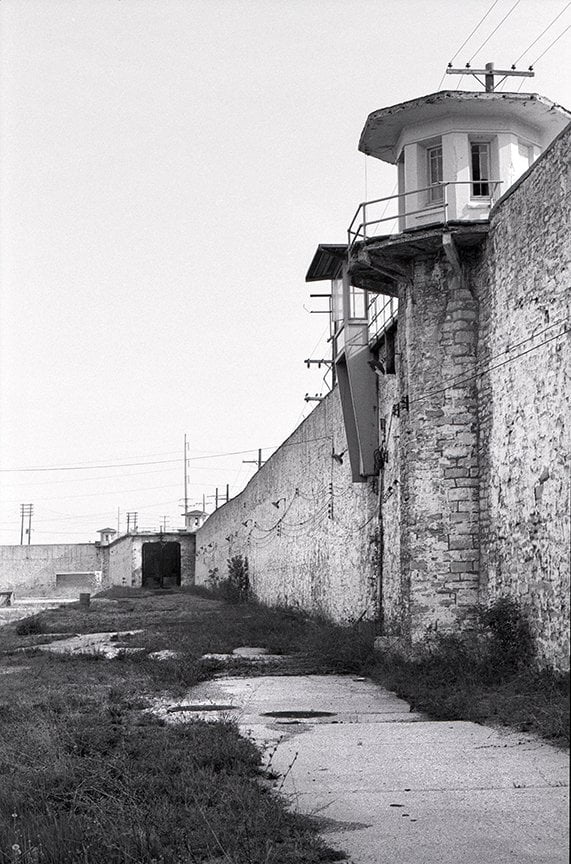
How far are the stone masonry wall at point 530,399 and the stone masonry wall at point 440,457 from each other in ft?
0.88

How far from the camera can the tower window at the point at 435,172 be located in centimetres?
1349

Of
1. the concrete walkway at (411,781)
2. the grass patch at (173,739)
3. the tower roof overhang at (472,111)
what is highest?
the tower roof overhang at (472,111)

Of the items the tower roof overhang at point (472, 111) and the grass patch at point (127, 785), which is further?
the tower roof overhang at point (472, 111)

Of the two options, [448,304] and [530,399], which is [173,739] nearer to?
[530,399]

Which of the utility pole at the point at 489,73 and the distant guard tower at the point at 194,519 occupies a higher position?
the utility pole at the point at 489,73

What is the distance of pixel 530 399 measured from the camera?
1046 centimetres

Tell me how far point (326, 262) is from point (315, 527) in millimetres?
6114

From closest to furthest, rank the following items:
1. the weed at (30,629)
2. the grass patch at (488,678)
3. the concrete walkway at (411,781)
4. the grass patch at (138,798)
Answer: the grass patch at (138,798)
the concrete walkway at (411,781)
the grass patch at (488,678)
the weed at (30,629)

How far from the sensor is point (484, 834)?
491 cm

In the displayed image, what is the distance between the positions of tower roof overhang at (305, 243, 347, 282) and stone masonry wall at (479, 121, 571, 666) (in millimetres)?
6005

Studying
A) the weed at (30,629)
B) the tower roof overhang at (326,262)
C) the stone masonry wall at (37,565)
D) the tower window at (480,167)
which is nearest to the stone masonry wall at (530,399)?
the tower window at (480,167)

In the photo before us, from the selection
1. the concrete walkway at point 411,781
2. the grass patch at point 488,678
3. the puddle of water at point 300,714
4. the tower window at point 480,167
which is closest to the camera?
the concrete walkway at point 411,781

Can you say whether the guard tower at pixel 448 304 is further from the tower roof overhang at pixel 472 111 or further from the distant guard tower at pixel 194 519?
the distant guard tower at pixel 194 519

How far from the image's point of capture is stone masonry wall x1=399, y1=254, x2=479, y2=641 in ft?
40.0
